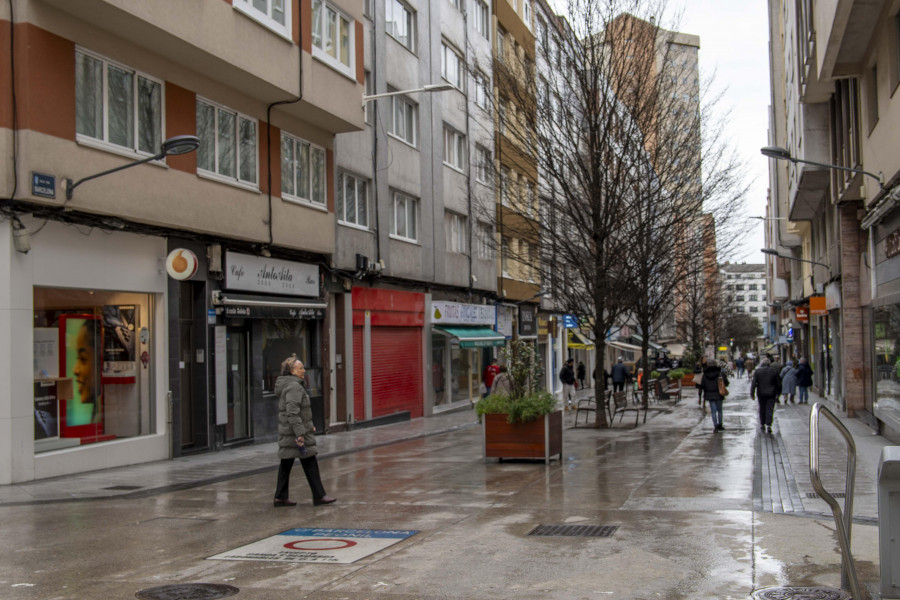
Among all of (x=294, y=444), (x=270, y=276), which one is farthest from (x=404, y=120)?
(x=294, y=444)

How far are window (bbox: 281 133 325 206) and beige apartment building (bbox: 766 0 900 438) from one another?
1116 centimetres

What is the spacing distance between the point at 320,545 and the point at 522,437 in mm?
6991

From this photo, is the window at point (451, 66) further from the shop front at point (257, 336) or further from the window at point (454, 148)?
the shop front at point (257, 336)

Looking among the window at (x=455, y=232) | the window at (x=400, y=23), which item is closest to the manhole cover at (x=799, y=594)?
the window at (x=400, y=23)

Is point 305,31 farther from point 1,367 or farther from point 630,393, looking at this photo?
point 630,393

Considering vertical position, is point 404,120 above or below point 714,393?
above

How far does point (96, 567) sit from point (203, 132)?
37.3 feet

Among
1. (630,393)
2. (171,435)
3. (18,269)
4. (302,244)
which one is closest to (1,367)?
(18,269)

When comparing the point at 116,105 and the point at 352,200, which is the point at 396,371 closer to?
the point at 352,200

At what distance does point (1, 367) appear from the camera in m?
13.1

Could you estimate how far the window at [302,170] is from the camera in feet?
67.5

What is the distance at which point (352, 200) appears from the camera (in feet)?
80.2

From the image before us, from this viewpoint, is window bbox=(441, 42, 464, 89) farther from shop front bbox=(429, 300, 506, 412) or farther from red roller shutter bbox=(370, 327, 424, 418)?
red roller shutter bbox=(370, 327, 424, 418)

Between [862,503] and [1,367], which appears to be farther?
[1,367]
